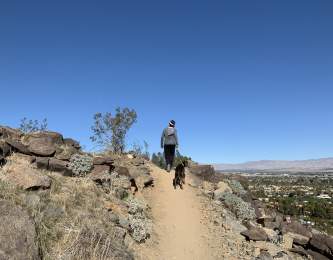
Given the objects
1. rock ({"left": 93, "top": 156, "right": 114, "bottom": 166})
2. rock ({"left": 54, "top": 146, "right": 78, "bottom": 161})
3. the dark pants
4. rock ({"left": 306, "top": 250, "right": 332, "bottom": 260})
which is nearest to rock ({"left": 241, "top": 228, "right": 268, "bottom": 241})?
rock ({"left": 306, "top": 250, "right": 332, "bottom": 260})

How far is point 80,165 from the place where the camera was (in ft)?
54.1

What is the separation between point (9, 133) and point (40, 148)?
1.44 meters

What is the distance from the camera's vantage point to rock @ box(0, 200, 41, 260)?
7797 millimetres

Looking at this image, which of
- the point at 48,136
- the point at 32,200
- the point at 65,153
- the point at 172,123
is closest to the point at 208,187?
the point at 172,123

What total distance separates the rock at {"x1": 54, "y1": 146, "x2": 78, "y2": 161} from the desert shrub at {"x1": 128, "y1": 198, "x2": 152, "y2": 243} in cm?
287

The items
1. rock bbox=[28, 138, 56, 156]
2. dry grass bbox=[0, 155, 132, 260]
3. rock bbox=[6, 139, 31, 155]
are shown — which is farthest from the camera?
rock bbox=[28, 138, 56, 156]

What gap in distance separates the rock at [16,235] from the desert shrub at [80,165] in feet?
22.7

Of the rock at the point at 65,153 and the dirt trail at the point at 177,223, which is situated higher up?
the rock at the point at 65,153

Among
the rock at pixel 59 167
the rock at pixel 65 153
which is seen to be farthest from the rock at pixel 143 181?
the rock at pixel 59 167

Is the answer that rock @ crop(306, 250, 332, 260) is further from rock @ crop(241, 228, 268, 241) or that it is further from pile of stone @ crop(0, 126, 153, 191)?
pile of stone @ crop(0, 126, 153, 191)

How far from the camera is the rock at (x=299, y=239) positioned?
19188 millimetres

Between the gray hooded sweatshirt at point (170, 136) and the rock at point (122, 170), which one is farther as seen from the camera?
the gray hooded sweatshirt at point (170, 136)

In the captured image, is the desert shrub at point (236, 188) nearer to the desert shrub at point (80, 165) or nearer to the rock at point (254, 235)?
the rock at point (254, 235)

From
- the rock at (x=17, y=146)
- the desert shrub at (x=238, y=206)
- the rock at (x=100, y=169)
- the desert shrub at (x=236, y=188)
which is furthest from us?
the desert shrub at (x=236, y=188)
